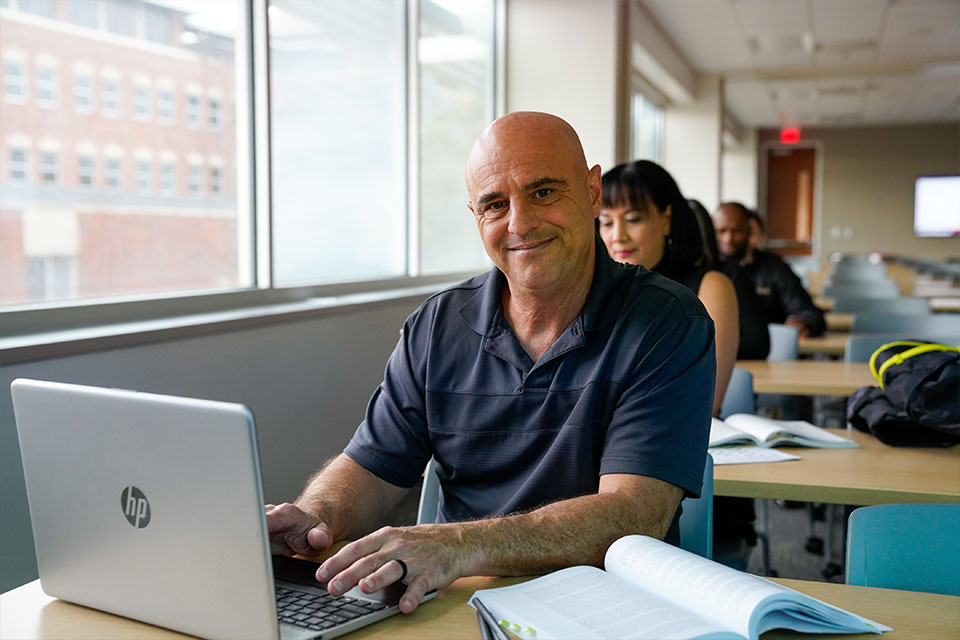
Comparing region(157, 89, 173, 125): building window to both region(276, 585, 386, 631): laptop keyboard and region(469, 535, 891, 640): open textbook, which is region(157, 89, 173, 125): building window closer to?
region(276, 585, 386, 631): laptop keyboard

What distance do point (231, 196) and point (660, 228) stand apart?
1.48 metres

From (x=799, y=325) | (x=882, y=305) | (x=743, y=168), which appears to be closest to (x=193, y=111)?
(x=799, y=325)

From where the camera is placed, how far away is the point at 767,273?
5.04m

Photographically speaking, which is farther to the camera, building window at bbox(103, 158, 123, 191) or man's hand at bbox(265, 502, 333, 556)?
building window at bbox(103, 158, 123, 191)

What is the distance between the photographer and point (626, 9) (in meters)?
6.25

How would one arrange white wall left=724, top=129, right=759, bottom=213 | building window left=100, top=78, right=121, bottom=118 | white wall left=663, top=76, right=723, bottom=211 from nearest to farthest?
building window left=100, top=78, right=121, bottom=118 < white wall left=663, top=76, right=723, bottom=211 < white wall left=724, top=129, right=759, bottom=213

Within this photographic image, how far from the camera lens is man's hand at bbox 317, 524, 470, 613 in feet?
3.65

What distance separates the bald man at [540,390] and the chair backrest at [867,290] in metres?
5.25

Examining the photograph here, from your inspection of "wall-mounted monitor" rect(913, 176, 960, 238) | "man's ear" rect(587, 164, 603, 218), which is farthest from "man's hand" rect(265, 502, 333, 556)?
"wall-mounted monitor" rect(913, 176, 960, 238)

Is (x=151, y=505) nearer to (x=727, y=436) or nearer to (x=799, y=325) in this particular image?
(x=727, y=436)

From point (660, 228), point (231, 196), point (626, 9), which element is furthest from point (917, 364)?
point (626, 9)

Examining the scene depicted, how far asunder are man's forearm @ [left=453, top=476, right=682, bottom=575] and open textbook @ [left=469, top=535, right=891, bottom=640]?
0.23ft

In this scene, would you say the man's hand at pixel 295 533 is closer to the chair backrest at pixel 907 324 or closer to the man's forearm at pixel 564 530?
the man's forearm at pixel 564 530

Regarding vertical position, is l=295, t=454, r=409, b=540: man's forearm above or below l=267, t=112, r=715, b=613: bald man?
below
